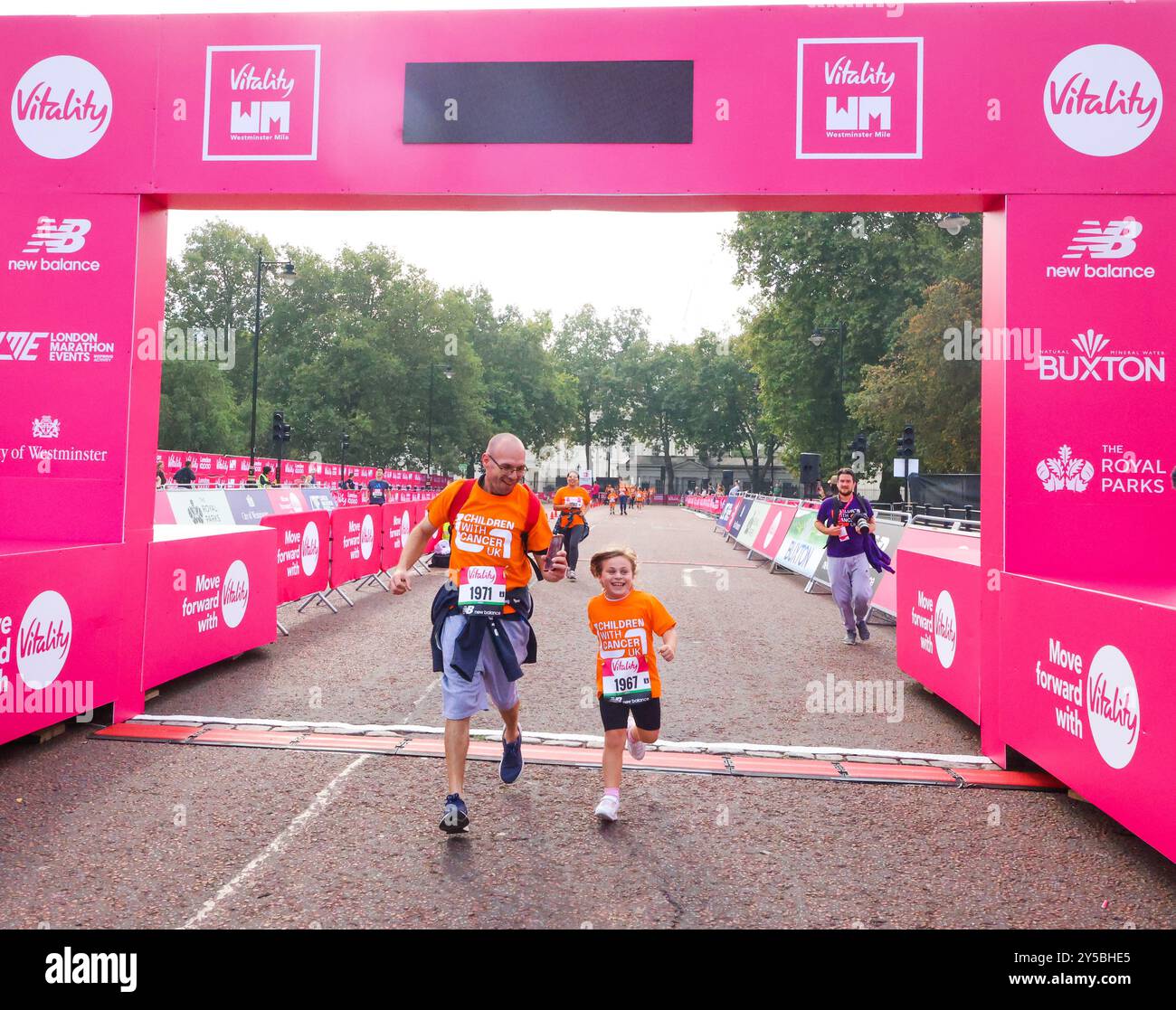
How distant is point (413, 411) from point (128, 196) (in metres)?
57.3

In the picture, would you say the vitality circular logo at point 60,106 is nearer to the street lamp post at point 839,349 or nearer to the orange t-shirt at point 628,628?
the orange t-shirt at point 628,628

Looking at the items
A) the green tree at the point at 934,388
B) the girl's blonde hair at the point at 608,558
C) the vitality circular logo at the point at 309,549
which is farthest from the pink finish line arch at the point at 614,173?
the green tree at the point at 934,388

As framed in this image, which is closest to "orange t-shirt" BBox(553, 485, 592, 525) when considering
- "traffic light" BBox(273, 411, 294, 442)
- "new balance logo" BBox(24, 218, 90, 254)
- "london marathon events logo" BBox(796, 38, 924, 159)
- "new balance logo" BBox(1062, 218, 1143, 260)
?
"new balance logo" BBox(24, 218, 90, 254)

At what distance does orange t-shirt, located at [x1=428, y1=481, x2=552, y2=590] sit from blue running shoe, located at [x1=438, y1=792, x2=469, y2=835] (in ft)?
3.55

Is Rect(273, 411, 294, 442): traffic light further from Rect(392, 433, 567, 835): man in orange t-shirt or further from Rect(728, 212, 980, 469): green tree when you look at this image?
Rect(392, 433, 567, 835): man in orange t-shirt

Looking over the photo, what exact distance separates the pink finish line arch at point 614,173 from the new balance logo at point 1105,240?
0.06 feet

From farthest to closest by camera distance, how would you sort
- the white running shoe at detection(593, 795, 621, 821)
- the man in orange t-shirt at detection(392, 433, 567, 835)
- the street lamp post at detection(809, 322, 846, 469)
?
the street lamp post at detection(809, 322, 846, 469), the man in orange t-shirt at detection(392, 433, 567, 835), the white running shoe at detection(593, 795, 621, 821)

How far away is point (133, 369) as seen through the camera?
636cm

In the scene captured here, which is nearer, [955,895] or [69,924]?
[69,924]

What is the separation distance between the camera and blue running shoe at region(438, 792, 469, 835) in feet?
13.4

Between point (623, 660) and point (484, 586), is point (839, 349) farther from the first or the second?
point (484, 586)
